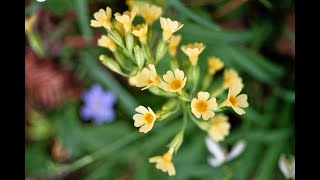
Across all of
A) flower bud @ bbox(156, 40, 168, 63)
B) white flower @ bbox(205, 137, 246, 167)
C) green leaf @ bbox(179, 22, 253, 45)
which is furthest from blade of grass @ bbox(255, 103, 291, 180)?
flower bud @ bbox(156, 40, 168, 63)

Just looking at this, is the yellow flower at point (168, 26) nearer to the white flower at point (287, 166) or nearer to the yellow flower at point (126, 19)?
the yellow flower at point (126, 19)

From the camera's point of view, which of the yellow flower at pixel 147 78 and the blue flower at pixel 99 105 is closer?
the yellow flower at pixel 147 78

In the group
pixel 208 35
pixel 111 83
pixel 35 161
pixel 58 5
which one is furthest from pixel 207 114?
pixel 35 161

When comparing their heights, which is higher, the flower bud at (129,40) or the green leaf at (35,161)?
the flower bud at (129,40)

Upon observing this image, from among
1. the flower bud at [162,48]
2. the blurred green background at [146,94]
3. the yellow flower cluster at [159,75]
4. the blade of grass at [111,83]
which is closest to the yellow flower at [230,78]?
the yellow flower cluster at [159,75]

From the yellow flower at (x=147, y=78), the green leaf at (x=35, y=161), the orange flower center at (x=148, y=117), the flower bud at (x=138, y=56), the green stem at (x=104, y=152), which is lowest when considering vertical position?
the green leaf at (x=35, y=161)

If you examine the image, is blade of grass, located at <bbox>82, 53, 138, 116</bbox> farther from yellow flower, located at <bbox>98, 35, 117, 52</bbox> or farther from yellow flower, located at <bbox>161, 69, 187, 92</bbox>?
yellow flower, located at <bbox>161, 69, 187, 92</bbox>

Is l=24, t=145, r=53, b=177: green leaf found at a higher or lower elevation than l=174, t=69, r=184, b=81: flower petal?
lower

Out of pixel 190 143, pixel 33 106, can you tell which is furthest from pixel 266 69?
pixel 33 106
